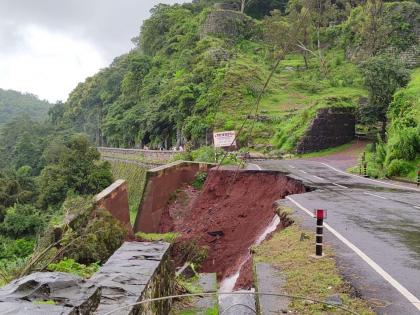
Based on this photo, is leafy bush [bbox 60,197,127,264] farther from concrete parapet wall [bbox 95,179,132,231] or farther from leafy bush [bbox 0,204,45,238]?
leafy bush [bbox 0,204,45,238]

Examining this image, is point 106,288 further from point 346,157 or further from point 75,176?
point 346,157

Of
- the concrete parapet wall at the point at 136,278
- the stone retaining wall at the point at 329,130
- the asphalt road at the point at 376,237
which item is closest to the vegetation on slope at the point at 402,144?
the asphalt road at the point at 376,237

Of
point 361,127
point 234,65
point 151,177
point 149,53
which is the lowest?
point 151,177

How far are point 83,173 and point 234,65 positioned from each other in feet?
73.2

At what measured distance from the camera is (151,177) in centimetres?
2198

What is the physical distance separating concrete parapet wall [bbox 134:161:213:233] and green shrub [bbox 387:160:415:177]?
862 centimetres

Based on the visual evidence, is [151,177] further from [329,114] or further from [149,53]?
[149,53]

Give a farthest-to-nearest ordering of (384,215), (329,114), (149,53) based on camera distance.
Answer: (149,53) → (329,114) → (384,215)

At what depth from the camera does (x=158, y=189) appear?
22172 millimetres

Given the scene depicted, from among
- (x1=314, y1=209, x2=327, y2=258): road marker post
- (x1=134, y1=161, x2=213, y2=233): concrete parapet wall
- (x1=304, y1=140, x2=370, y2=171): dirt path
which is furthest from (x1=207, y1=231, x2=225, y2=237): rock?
(x1=304, y1=140, x2=370, y2=171): dirt path

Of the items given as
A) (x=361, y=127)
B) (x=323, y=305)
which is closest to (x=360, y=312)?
(x=323, y=305)

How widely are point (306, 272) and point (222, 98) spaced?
3674 cm

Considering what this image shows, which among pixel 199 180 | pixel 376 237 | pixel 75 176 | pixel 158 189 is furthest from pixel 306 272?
pixel 75 176

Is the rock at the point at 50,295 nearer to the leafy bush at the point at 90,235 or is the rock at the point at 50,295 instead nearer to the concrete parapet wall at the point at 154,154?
the leafy bush at the point at 90,235
